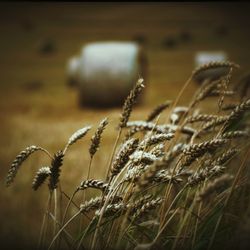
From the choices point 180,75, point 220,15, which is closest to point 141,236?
point 180,75

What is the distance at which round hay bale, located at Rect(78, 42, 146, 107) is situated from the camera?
9547 millimetres

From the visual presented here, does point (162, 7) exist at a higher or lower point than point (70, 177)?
higher

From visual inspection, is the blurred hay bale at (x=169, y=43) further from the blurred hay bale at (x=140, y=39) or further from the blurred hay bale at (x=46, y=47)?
the blurred hay bale at (x=46, y=47)

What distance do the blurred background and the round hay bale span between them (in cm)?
25

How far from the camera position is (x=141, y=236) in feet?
4.28

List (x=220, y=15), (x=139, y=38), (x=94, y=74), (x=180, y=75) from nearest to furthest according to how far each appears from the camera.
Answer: (x=94, y=74)
(x=180, y=75)
(x=139, y=38)
(x=220, y=15)

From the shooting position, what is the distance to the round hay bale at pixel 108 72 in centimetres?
955

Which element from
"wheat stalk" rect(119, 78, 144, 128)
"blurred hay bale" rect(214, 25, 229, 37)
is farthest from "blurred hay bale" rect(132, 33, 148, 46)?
"wheat stalk" rect(119, 78, 144, 128)

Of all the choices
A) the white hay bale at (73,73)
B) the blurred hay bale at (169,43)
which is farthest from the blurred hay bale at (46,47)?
the white hay bale at (73,73)

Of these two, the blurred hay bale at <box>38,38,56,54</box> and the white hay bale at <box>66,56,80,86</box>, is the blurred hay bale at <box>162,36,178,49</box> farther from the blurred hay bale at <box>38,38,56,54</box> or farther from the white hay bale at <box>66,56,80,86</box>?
the white hay bale at <box>66,56,80,86</box>

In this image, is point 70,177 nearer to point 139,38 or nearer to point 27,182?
point 27,182

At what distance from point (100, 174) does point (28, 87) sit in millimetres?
7677

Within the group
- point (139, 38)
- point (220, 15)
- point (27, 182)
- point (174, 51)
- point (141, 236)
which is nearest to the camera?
point (141, 236)

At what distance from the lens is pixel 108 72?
956 centimetres
